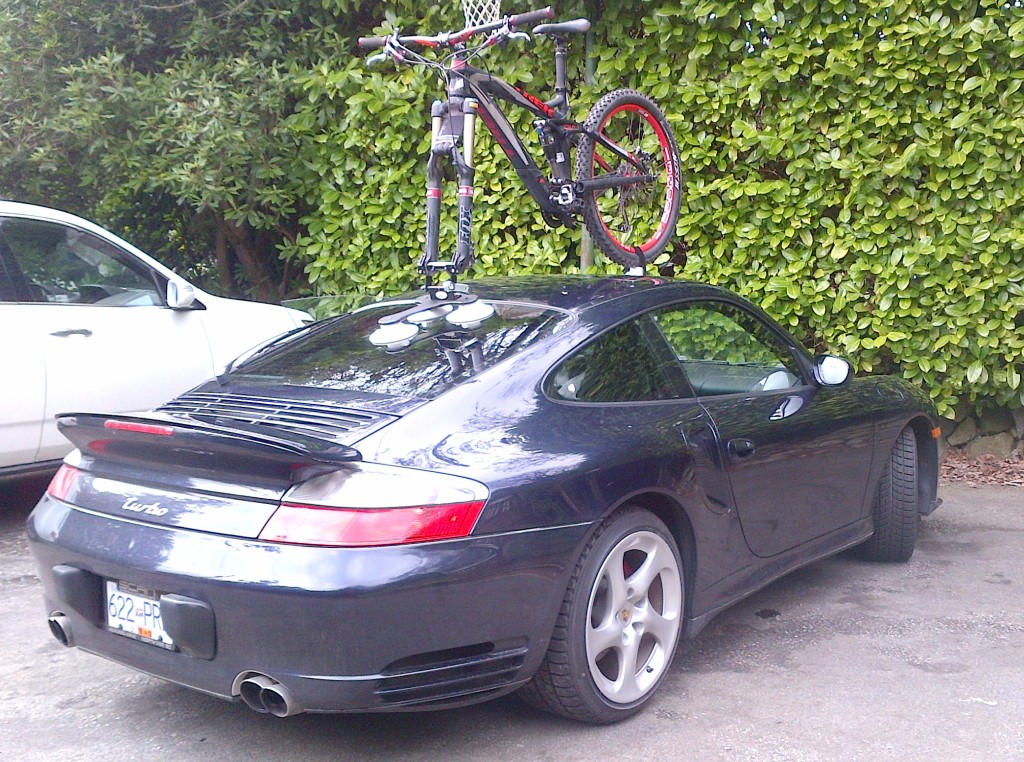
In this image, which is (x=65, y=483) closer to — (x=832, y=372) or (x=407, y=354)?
(x=407, y=354)

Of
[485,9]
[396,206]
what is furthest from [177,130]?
[485,9]

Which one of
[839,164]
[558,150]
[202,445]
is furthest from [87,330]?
[839,164]

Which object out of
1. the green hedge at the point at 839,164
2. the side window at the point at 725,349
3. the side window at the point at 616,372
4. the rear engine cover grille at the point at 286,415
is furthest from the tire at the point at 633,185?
the rear engine cover grille at the point at 286,415

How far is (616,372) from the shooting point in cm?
346

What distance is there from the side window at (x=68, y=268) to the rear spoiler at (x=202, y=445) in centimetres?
250

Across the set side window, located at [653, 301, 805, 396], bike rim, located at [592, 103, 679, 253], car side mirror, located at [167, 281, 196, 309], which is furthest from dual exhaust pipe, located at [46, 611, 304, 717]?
bike rim, located at [592, 103, 679, 253]

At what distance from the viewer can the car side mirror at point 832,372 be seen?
429 cm

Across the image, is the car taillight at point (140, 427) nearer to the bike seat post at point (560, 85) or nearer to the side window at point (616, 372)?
the side window at point (616, 372)

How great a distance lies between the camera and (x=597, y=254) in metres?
7.38

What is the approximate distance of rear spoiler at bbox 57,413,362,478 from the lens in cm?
267

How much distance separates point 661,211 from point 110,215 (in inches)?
200

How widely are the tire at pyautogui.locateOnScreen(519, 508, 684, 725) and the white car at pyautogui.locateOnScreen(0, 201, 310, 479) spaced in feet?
10.9

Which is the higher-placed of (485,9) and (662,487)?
(485,9)

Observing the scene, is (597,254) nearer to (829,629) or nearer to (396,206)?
(396,206)
